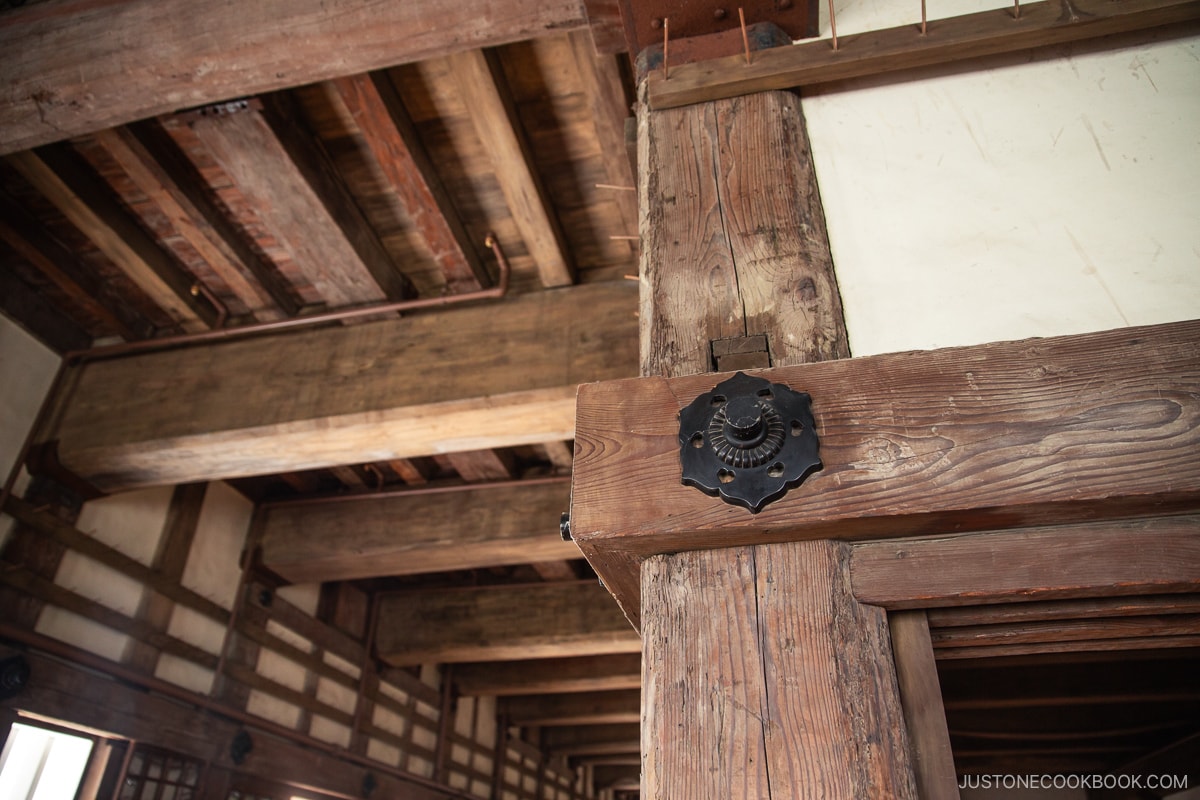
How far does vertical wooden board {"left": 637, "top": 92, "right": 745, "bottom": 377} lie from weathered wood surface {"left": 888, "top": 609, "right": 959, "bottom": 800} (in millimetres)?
436

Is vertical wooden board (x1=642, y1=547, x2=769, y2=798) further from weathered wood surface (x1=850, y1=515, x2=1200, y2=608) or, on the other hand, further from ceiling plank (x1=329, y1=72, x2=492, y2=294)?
ceiling plank (x1=329, y1=72, x2=492, y2=294)

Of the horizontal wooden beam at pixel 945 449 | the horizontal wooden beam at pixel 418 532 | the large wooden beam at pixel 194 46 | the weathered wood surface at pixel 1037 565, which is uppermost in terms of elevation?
the large wooden beam at pixel 194 46

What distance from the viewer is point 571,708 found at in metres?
7.53

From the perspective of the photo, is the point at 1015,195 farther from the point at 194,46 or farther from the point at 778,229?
the point at 194,46

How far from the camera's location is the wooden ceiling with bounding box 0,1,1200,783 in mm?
2232

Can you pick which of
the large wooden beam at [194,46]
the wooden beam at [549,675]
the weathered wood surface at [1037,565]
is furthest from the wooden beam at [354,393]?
the wooden beam at [549,675]

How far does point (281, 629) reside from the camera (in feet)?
15.5

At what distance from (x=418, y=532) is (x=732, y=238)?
352cm

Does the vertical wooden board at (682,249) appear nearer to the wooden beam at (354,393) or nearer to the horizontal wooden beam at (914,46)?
the horizontal wooden beam at (914,46)

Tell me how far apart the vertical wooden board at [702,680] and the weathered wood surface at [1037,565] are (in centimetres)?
15

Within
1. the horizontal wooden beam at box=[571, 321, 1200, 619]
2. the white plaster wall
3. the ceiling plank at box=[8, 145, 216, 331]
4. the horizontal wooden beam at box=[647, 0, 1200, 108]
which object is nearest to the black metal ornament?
the horizontal wooden beam at box=[571, 321, 1200, 619]

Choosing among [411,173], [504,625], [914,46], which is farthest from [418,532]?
[914,46]

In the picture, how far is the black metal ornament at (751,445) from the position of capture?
91 cm

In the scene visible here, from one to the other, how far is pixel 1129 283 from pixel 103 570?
412cm
